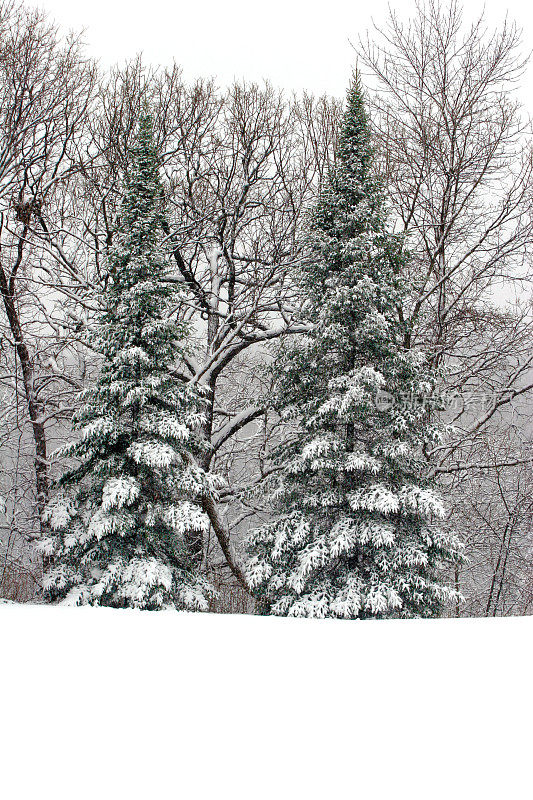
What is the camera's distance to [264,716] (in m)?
3.06

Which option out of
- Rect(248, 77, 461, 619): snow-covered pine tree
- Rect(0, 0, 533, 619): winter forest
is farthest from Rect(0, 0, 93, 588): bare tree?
Rect(248, 77, 461, 619): snow-covered pine tree

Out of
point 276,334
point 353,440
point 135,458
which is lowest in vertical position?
point 135,458

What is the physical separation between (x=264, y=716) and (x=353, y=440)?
779 centimetres

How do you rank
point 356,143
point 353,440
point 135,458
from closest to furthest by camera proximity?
point 135,458 → point 353,440 → point 356,143

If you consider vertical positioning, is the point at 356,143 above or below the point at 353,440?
above

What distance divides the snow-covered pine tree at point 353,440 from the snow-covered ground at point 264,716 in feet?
16.0

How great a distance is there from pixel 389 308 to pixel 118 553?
6.63 meters

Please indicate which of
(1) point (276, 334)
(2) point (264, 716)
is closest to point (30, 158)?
(1) point (276, 334)

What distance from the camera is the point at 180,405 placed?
10508 millimetres

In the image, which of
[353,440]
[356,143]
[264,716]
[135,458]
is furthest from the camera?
[356,143]

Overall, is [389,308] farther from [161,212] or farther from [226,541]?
[226,541]

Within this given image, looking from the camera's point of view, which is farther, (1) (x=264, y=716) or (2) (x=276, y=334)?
(2) (x=276, y=334)

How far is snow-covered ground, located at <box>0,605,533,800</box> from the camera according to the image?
250cm

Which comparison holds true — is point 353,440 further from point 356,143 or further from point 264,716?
point 264,716
